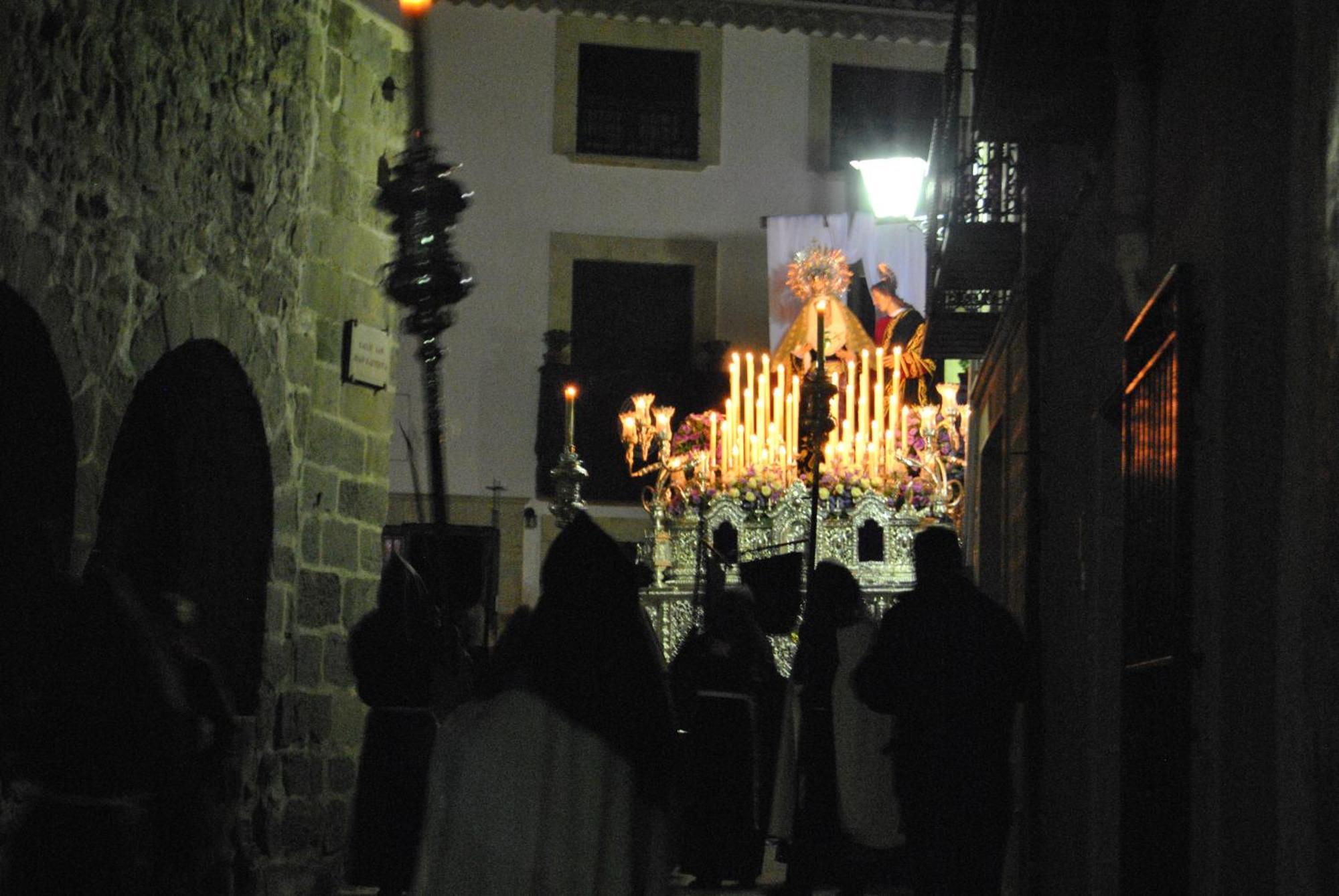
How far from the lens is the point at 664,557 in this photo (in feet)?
73.6

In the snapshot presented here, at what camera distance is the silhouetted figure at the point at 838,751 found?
10.4 m

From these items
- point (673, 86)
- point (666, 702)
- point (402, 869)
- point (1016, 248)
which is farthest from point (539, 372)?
point (666, 702)

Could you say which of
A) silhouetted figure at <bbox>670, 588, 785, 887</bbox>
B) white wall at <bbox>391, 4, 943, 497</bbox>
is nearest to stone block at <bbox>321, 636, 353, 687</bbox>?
silhouetted figure at <bbox>670, 588, 785, 887</bbox>

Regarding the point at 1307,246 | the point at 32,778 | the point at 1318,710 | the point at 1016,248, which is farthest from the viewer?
the point at 1016,248

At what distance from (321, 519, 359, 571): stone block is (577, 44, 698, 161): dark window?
18463 millimetres

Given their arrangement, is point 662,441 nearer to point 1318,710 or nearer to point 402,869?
point 402,869

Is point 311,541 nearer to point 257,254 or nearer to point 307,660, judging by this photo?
point 307,660

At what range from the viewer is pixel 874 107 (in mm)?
30250

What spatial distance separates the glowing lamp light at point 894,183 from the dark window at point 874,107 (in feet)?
37.8

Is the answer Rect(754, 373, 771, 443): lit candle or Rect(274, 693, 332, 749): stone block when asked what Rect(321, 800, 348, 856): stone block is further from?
Rect(754, 373, 771, 443): lit candle

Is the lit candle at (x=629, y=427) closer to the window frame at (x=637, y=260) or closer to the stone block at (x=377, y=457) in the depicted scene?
the window frame at (x=637, y=260)

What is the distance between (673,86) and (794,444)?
28.7ft

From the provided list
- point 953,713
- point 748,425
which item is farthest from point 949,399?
point 953,713

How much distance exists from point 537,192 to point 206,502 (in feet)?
63.7
